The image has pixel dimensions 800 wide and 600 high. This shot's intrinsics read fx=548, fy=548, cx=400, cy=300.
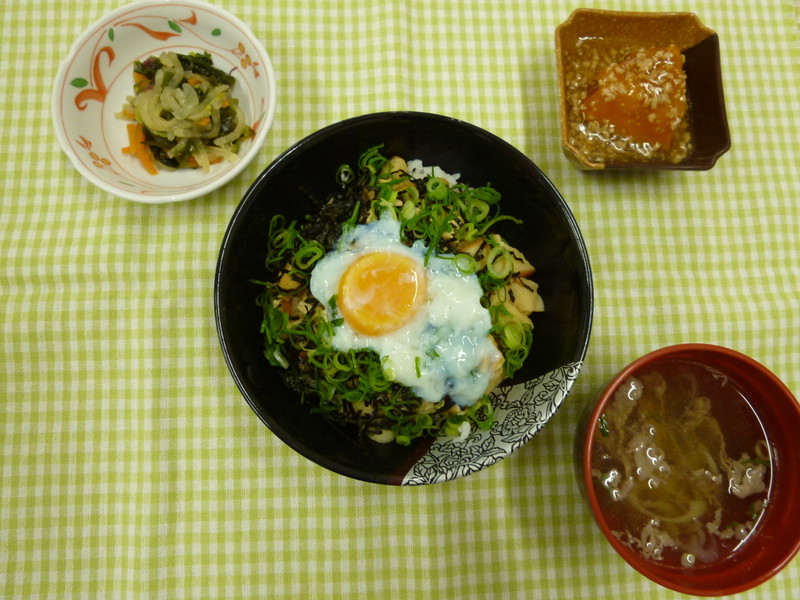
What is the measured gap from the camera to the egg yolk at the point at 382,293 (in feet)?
5.28

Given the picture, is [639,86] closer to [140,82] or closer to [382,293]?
[382,293]

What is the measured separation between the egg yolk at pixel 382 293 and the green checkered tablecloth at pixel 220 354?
62 centimetres

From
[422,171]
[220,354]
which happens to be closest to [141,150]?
[220,354]

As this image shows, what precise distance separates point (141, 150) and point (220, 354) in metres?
0.81

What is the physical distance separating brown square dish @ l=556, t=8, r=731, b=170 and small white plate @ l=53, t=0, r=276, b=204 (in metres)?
1.11

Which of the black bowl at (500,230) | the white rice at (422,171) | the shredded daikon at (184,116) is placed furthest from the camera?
the shredded daikon at (184,116)

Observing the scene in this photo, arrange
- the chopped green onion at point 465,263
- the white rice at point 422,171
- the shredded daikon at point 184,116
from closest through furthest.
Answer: the chopped green onion at point 465,263 < the white rice at point 422,171 < the shredded daikon at point 184,116

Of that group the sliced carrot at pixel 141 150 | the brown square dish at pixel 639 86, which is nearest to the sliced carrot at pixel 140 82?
the sliced carrot at pixel 141 150

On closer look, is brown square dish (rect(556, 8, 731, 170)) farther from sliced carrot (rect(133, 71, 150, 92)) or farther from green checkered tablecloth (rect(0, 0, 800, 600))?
sliced carrot (rect(133, 71, 150, 92))

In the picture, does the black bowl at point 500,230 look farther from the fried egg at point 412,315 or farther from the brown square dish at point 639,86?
the brown square dish at point 639,86

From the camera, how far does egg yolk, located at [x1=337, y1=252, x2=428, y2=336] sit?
161 cm

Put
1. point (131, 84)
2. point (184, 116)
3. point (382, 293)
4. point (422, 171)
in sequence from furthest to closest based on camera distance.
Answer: point (131, 84) → point (184, 116) → point (422, 171) → point (382, 293)

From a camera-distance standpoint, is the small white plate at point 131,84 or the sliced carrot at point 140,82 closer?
the small white plate at point 131,84

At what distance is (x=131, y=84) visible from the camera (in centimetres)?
208
